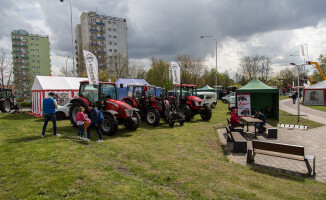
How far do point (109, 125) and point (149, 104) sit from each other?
339 cm

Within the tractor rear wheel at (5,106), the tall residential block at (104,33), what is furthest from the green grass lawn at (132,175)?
the tall residential block at (104,33)

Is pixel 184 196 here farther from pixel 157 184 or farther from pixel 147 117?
pixel 147 117

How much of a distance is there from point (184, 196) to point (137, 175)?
46.9 inches

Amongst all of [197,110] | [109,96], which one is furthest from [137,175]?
[197,110]

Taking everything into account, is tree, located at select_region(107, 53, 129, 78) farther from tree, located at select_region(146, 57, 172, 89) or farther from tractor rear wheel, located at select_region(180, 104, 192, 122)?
tractor rear wheel, located at select_region(180, 104, 192, 122)

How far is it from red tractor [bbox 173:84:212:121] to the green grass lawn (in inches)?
211

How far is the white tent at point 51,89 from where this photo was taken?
12641mm

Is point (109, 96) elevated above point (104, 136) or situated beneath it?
elevated above

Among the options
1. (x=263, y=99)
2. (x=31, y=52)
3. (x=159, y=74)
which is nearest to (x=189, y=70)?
(x=159, y=74)

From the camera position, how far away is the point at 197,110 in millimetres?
12039

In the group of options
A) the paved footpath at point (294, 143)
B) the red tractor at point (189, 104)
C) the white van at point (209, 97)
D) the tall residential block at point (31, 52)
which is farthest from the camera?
the tall residential block at point (31, 52)

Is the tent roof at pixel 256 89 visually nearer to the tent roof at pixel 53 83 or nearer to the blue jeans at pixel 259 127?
the blue jeans at pixel 259 127

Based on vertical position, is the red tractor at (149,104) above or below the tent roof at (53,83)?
below

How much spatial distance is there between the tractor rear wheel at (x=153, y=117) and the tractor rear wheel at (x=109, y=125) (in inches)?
106
